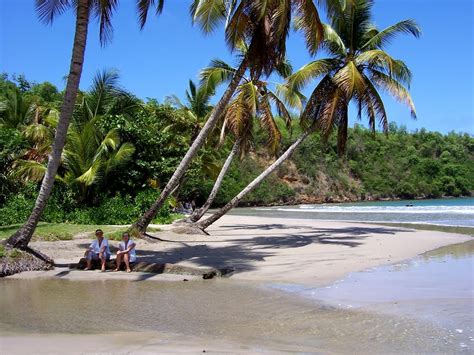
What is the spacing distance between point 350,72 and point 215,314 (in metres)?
12.6

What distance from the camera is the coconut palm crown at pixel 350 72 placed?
61.3ft

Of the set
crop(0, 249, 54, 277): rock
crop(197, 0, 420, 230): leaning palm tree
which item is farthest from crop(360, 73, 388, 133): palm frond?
crop(0, 249, 54, 277): rock

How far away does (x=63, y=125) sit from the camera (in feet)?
38.1

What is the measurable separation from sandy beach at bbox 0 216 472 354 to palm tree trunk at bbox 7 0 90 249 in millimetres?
1162

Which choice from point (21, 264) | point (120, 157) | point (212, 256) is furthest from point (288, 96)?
point (21, 264)

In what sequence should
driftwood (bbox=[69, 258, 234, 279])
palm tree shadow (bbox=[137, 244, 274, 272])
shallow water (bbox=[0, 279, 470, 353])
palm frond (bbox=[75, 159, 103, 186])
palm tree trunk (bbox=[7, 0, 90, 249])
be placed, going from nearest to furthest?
1. shallow water (bbox=[0, 279, 470, 353])
2. driftwood (bbox=[69, 258, 234, 279])
3. palm tree trunk (bbox=[7, 0, 90, 249])
4. palm tree shadow (bbox=[137, 244, 274, 272])
5. palm frond (bbox=[75, 159, 103, 186])

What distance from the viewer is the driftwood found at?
10711 millimetres

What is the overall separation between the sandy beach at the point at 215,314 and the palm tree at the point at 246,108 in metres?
7.38

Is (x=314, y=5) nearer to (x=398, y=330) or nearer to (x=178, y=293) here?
(x=178, y=293)

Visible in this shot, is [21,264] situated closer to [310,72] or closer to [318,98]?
[310,72]

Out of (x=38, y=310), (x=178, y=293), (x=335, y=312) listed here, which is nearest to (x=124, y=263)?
(x=178, y=293)

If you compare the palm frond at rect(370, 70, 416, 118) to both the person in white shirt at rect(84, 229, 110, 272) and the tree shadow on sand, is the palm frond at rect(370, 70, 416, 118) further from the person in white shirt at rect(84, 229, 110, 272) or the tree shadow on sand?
the person in white shirt at rect(84, 229, 110, 272)

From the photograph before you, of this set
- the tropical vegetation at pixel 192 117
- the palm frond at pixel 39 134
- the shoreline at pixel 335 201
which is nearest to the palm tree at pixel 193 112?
the tropical vegetation at pixel 192 117

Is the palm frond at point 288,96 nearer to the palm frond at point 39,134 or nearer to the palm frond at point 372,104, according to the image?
the palm frond at point 372,104
